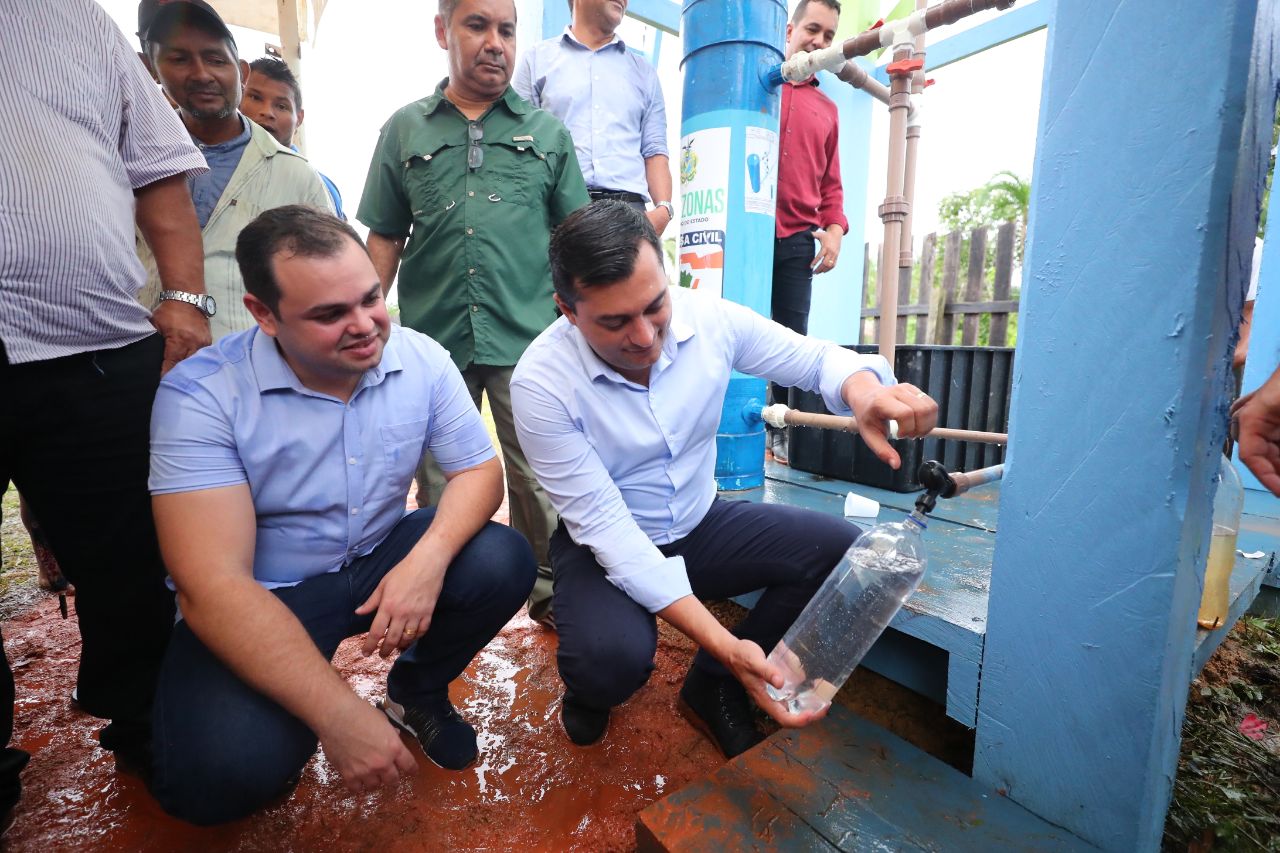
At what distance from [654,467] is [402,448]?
666mm

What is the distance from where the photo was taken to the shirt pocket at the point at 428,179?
229 cm

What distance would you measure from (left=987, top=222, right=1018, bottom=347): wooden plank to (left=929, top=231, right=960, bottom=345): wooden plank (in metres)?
0.39

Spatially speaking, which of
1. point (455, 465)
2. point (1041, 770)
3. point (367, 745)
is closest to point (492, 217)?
point (455, 465)

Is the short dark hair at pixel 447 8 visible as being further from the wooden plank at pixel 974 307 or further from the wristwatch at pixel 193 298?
the wooden plank at pixel 974 307

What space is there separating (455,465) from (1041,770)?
149 cm

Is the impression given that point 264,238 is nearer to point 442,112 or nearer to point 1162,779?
point 442,112

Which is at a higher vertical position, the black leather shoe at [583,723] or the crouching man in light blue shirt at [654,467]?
the crouching man in light blue shirt at [654,467]

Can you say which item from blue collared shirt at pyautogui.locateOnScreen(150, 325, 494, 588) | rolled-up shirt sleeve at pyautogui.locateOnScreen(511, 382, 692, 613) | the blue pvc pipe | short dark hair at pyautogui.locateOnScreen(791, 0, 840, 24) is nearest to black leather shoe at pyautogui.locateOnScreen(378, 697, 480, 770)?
blue collared shirt at pyautogui.locateOnScreen(150, 325, 494, 588)

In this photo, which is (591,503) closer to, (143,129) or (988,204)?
(143,129)

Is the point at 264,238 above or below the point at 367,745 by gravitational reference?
above

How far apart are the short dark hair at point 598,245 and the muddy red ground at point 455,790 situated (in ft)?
4.10

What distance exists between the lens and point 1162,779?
1158 millimetres

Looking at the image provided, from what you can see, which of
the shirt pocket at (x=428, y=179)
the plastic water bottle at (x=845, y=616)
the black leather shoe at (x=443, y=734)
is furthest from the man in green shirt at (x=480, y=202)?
the plastic water bottle at (x=845, y=616)

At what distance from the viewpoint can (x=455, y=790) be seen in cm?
162
